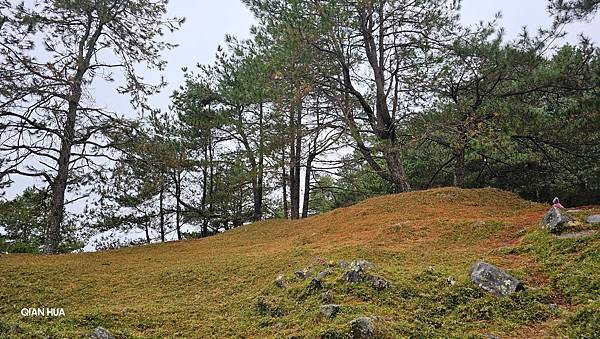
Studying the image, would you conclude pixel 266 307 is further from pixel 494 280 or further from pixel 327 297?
pixel 494 280

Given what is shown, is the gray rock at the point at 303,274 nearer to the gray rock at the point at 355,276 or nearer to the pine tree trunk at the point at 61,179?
the gray rock at the point at 355,276

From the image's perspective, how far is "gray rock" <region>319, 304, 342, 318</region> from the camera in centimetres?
358

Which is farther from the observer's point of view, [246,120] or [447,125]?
[246,120]

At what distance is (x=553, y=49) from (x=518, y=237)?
483 cm

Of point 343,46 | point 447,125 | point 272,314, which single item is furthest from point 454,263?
point 343,46

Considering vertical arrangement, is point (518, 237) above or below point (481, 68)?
below

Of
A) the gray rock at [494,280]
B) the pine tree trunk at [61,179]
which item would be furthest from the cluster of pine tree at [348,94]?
the gray rock at [494,280]

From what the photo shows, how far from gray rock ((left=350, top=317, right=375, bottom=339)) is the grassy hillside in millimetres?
59

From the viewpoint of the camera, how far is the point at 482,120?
339 inches

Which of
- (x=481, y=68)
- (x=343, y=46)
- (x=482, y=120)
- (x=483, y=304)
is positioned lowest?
(x=483, y=304)

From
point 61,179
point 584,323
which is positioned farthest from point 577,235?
point 61,179

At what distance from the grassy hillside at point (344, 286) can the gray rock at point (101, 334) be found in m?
0.11

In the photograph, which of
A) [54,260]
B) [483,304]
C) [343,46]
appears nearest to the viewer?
[483,304]

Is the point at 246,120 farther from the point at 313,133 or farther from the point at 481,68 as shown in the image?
the point at 481,68
